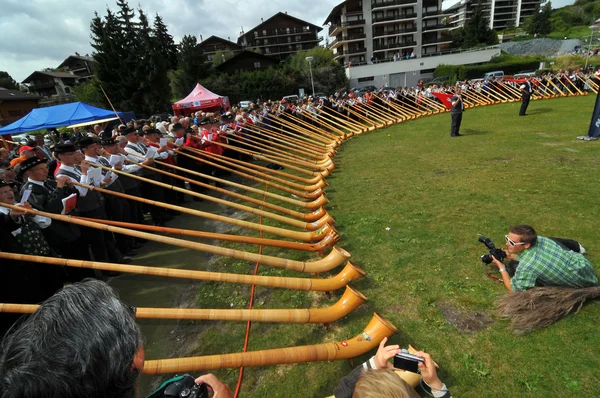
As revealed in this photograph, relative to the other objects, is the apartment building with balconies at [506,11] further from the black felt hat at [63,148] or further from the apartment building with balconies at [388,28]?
the black felt hat at [63,148]

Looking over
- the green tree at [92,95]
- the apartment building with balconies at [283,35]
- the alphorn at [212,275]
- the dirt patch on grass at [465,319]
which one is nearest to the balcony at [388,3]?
the apartment building with balconies at [283,35]

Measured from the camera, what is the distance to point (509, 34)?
8206 cm

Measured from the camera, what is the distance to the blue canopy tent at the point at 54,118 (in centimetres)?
1223

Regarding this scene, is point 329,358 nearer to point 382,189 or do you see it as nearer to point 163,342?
point 163,342

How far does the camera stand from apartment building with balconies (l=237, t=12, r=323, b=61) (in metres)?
72.1

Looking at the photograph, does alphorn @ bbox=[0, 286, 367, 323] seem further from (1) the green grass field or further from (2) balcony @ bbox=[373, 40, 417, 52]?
(2) balcony @ bbox=[373, 40, 417, 52]

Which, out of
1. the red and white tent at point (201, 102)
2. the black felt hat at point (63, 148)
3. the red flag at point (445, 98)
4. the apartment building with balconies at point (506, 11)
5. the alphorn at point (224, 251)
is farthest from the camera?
the apartment building with balconies at point (506, 11)

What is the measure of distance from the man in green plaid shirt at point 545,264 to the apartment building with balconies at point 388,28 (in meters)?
58.2

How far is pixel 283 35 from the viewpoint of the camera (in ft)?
238

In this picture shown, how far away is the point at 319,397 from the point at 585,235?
5003 mm

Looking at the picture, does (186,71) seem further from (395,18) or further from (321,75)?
(395,18)

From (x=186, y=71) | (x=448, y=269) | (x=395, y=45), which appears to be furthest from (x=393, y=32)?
(x=448, y=269)

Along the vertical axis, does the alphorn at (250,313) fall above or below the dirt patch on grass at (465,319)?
above

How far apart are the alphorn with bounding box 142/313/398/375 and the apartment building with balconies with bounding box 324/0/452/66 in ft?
194
